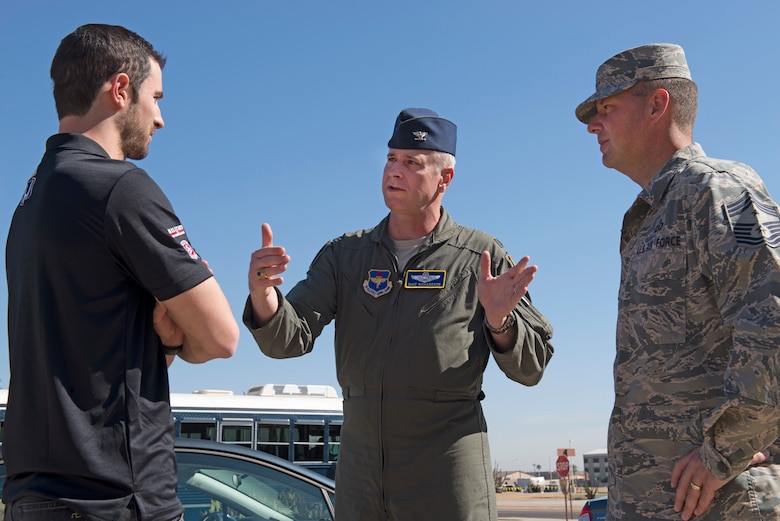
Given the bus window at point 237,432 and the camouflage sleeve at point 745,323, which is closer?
the camouflage sleeve at point 745,323

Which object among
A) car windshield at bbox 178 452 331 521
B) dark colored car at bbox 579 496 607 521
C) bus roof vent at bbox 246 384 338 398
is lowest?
bus roof vent at bbox 246 384 338 398

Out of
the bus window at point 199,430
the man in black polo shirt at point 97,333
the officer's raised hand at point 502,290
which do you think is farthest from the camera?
the bus window at point 199,430

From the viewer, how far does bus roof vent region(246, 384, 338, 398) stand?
18219 mm

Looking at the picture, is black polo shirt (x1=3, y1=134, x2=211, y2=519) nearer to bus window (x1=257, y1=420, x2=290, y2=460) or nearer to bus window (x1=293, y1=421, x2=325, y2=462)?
bus window (x1=257, y1=420, x2=290, y2=460)

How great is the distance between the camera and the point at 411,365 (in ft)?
11.4

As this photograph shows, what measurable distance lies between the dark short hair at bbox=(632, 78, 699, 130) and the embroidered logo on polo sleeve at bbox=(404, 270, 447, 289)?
3.94 feet

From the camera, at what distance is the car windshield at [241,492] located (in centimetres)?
380

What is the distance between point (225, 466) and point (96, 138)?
6.91 ft

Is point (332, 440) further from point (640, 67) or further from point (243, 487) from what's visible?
point (640, 67)

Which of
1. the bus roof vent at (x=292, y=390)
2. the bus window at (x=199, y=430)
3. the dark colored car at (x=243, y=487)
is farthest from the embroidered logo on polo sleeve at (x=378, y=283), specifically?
the bus roof vent at (x=292, y=390)

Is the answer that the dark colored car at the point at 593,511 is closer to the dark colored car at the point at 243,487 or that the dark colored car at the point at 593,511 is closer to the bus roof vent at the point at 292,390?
the dark colored car at the point at 243,487

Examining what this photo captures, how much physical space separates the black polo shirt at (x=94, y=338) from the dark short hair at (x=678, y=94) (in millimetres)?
1700

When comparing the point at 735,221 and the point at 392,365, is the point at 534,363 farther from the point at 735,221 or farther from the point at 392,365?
the point at 735,221

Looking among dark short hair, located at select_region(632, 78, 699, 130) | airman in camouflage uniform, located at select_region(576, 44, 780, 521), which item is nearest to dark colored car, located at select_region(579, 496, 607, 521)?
airman in camouflage uniform, located at select_region(576, 44, 780, 521)
